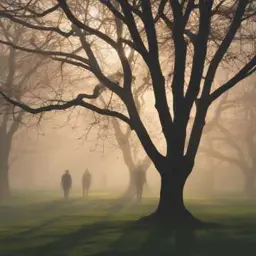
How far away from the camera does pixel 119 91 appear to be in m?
18.7

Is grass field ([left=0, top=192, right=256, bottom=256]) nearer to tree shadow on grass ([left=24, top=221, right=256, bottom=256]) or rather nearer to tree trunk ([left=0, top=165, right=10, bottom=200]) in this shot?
tree shadow on grass ([left=24, top=221, right=256, bottom=256])

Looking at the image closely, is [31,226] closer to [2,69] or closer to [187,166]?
[187,166]

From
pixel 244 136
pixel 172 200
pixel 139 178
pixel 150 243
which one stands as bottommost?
pixel 150 243

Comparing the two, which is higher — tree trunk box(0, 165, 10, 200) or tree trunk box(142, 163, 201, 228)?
tree trunk box(0, 165, 10, 200)

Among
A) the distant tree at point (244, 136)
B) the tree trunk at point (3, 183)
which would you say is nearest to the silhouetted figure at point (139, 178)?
the tree trunk at point (3, 183)

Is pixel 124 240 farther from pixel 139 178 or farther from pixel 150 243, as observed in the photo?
pixel 139 178

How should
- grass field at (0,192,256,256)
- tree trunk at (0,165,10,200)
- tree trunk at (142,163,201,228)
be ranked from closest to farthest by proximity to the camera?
grass field at (0,192,256,256) < tree trunk at (142,163,201,228) < tree trunk at (0,165,10,200)

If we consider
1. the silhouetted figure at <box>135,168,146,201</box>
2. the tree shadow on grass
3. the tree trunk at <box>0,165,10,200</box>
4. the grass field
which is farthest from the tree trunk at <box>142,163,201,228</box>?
the tree trunk at <box>0,165,10,200</box>

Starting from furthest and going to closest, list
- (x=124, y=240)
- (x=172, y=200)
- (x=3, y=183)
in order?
(x=3, y=183) < (x=172, y=200) < (x=124, y=240)

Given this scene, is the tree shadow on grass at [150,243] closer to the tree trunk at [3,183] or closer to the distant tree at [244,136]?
the tree trunk at [3,183]

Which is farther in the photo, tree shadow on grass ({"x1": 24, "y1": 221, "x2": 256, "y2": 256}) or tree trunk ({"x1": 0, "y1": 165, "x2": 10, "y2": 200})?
tree trunk ({"x1": 0, "y1": 165, "x2": 10, "y2": 200})

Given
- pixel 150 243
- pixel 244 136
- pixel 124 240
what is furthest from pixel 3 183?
pixel 244 136

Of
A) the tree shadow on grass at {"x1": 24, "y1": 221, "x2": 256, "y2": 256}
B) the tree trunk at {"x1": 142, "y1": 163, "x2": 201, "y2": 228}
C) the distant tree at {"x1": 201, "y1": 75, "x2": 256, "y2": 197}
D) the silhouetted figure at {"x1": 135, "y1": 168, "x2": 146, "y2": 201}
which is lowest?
the tree shadow on grass at {"x1": 24, "y1": 221, "x2": 256, "y2": 256}

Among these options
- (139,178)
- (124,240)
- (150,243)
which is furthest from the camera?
(139,178)
